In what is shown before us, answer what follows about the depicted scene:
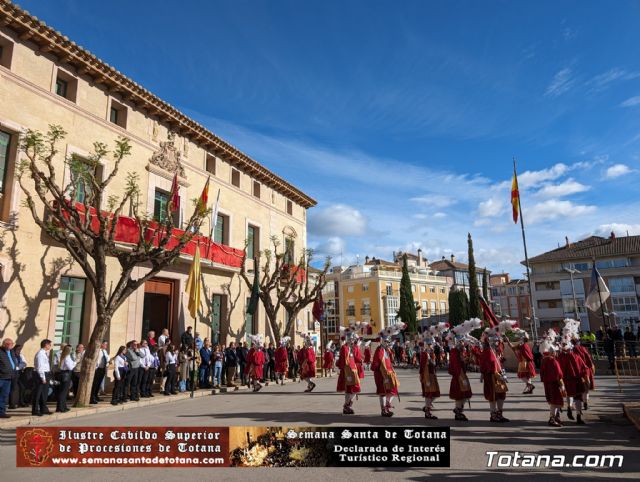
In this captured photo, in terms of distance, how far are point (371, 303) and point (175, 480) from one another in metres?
56.9

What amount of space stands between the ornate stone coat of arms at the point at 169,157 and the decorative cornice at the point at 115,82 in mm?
912

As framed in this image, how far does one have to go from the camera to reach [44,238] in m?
14.0

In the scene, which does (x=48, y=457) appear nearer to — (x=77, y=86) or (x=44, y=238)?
(x=44, y=238)

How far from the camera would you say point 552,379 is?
861cm

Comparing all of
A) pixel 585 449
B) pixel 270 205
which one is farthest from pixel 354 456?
pixel 270 205

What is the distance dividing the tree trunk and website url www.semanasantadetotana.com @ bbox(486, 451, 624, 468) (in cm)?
1033

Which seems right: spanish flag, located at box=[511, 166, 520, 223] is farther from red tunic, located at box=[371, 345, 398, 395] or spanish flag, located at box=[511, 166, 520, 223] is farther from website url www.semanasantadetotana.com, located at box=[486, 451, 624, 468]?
website url www.semanasantadetotana.com, located at box=[486, 451, 624, 468]

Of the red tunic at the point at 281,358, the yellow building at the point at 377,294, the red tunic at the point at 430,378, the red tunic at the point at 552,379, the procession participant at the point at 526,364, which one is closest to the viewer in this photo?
the red tunic at the point at 552,379

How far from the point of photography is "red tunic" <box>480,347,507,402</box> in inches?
357

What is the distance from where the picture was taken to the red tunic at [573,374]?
8.76 meters

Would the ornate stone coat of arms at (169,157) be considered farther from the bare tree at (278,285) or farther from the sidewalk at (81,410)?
the sidewalk at (81,410)

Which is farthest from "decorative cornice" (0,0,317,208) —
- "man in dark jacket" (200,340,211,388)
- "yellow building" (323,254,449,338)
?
"yellow building" (323,254,449,338)

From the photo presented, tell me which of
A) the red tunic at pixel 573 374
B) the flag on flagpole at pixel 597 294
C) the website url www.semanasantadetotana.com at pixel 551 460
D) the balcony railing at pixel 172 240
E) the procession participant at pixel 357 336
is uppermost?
the balcony railing at pixel 172 240

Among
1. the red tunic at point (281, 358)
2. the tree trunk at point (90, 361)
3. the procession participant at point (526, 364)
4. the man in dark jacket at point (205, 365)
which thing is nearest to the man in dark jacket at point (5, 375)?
the tree trunk at point (90, 361)
